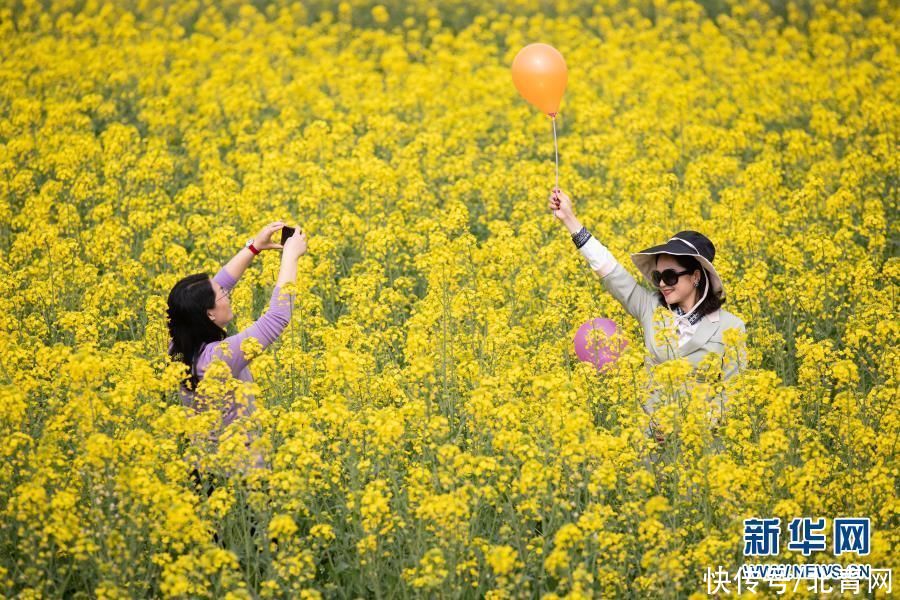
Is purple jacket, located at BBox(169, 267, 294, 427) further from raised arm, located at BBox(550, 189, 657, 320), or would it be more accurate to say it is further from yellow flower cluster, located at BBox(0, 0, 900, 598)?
raised arm, located at BBox(550, 189, 657, 320)

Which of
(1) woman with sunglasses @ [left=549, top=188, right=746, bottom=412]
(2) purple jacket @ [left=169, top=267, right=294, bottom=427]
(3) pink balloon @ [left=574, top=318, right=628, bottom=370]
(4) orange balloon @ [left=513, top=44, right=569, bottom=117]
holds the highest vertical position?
(4) orange balloon @ [left=513, top=44, right=569, bottom=117]

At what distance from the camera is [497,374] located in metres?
6.78

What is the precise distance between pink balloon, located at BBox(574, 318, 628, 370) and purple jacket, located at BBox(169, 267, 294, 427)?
1.80 metres

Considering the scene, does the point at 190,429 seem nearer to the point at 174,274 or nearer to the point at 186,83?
the point at 174,274

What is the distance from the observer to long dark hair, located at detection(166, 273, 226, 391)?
6027mm

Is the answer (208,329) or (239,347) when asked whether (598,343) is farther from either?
(208,329)

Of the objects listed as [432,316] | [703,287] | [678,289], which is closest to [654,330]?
[678,289]

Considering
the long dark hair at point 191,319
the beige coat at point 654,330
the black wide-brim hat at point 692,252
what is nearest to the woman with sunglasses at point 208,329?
the long dark hair at point 191,319

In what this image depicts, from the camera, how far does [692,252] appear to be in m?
6.54

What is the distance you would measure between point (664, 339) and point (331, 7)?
15.2 metres

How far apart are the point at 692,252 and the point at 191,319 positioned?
2.90 m

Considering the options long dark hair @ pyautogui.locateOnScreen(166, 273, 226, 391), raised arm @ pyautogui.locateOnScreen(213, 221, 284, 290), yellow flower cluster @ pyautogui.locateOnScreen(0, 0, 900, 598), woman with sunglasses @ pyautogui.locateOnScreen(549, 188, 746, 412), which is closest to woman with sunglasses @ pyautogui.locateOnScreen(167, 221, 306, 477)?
long dark hair @ pyautogui.locateOnScreen(166, 273, 226, 391)

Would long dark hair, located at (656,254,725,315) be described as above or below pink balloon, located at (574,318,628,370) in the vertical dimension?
above

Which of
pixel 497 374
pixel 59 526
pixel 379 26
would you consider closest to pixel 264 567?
pixel 59 526
